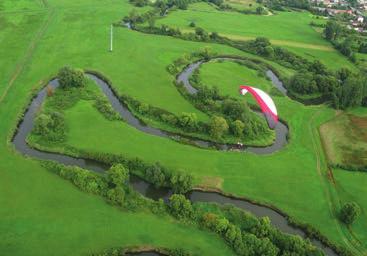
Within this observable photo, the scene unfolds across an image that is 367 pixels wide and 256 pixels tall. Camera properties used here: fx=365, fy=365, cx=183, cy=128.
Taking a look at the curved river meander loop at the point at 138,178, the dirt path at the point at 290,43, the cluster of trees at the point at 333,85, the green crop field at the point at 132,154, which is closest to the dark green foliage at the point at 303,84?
the cluster of trees at the point at 333,85

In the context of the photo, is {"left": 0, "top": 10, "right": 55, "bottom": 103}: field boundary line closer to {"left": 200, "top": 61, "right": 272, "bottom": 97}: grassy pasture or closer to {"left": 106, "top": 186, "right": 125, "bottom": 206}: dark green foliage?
{"left": 106, "top": 186, "right": 125, "bottom": 206}: dark green foliage

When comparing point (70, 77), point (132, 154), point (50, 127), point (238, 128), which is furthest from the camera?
point (70, 77)

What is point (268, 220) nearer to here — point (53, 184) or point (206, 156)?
point (206, 156)

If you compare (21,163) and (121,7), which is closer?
(21,163)

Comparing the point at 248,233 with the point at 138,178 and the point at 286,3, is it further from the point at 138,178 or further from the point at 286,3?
the point at 286,3

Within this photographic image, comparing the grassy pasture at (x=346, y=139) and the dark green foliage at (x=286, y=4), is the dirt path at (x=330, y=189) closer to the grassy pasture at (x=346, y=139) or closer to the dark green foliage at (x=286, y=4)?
the grassy pasture at (x=346, y=139)

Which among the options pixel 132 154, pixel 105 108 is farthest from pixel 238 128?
pixel 105 108

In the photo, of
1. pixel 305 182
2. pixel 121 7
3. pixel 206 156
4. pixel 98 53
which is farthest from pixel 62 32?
pixel 305 182
